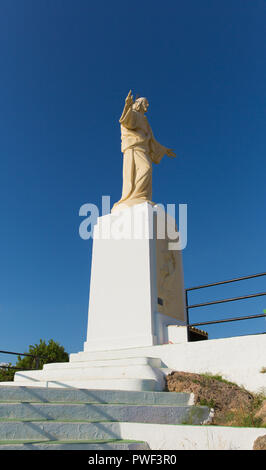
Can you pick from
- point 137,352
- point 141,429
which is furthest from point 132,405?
point 137,352

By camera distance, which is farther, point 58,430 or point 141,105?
point 141,105

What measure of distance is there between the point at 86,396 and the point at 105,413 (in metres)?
0.39

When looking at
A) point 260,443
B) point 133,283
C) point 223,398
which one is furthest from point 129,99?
point 260,443

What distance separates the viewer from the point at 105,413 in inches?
163

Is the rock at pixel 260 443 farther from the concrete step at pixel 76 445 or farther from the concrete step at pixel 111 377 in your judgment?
the concrete step at pixel 111 377

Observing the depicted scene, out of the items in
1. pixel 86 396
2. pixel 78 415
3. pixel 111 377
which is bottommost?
pixel 78 415

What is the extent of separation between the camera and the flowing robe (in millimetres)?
10000

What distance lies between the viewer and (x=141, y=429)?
3.89m

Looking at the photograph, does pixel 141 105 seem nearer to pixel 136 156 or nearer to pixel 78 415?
pixel 136 156

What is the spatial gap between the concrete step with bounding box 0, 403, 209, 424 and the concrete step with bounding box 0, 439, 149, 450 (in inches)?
15.4

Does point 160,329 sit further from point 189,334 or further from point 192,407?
point 192,407

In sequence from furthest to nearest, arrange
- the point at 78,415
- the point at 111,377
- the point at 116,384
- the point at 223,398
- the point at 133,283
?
the point at 133,283 < the point at 111,377 < the point at 116,384 < the point at 223,398 < the point at 78,415

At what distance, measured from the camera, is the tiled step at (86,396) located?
409 centimetres
